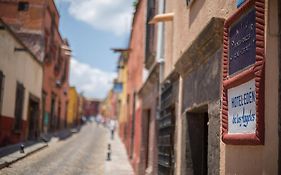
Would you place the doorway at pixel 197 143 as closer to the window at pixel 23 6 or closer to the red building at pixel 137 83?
the red building at pixel 137 83

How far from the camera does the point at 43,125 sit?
29.2 meters

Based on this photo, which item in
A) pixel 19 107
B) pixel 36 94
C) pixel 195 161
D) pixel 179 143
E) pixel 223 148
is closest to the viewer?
pixel 223 148

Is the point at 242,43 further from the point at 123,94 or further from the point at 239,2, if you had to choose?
the point at 123,94

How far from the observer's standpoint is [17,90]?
19.5m

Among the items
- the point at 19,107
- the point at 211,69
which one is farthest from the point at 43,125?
the point at 211,69

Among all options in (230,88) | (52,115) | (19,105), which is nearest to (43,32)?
(19,105)

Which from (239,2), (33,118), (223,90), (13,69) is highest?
(13,69)

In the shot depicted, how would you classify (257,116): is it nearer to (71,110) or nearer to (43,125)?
(43,125)

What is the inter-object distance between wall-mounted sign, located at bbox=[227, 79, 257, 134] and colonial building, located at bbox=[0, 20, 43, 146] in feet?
39.3

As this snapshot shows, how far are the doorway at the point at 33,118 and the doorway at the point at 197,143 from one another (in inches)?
672

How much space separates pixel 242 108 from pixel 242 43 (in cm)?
65

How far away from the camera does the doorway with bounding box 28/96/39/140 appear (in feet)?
79.5

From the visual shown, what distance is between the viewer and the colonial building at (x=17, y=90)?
16.8 metres

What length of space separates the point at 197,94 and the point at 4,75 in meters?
11.3
